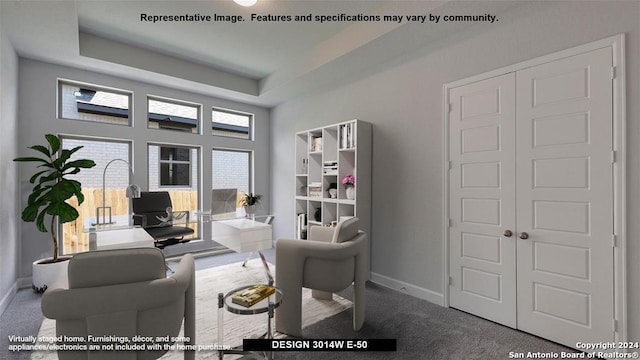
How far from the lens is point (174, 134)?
4.79 m

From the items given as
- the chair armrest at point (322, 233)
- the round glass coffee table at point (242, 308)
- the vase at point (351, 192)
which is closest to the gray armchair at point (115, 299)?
the round glass coffee table at point (242, 308)

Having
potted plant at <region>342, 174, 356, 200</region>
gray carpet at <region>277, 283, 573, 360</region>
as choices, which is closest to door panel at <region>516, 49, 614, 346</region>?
gray carpet at <region>277, 283, 573, 360</region>

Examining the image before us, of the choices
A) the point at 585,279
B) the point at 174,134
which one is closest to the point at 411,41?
the point at 585,279

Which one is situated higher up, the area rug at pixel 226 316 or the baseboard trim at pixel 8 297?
the baseboard trim at pixel 8 297

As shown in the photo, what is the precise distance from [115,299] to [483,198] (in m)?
3.01

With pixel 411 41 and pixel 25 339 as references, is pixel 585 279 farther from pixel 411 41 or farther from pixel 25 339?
pixel 25 339

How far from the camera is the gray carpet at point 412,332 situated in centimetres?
223

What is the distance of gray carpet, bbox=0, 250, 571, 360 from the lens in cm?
223

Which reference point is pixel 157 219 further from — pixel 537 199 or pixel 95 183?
pixel 537 199

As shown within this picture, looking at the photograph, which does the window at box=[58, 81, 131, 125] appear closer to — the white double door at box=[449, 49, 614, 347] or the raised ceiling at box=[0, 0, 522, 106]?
the raised ceiling at box=[0, 0, 522, 106]

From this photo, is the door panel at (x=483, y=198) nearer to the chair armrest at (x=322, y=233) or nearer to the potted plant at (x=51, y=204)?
the chair armrest at (x=322, y=233)

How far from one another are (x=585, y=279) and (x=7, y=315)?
5.19 meters

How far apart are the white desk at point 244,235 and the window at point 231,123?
2.65 metres

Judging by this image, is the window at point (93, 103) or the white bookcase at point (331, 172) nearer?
the white bookcase at point (331, 172)
